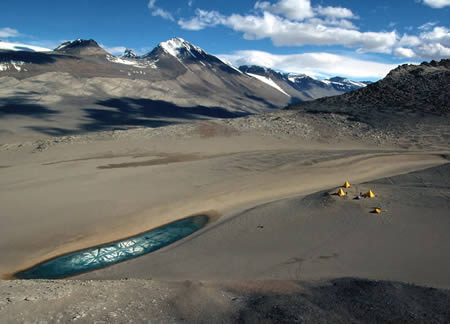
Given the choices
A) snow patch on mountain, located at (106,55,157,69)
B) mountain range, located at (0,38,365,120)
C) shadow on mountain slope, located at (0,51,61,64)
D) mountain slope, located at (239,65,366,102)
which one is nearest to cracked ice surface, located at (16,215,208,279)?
mountain range, located at (0,38,365,120)

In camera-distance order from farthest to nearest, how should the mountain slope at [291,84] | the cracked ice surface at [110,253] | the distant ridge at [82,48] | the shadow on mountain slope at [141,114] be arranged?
the mountain slope at [291,84], the distant ridge at [82,48], the shadow on mountain slope at [141,114], the cracked ice surface at [110,253]

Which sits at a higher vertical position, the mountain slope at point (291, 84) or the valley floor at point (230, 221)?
the mountain slope at point (291, 84)

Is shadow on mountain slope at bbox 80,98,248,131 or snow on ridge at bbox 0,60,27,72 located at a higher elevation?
snow on ridge at bbox 0,60,27,72

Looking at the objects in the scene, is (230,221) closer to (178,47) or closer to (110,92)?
(110,92)

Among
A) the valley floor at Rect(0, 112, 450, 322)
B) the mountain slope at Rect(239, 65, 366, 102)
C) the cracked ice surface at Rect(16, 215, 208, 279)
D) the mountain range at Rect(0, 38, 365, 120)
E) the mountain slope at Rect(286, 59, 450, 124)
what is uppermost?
the mountain slope at Rect(239, 65, 366, 102)

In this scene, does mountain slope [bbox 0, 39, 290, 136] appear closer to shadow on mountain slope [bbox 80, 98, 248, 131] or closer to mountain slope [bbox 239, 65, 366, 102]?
shadow on mountain slope [bbox 80, 98, 248, 131]

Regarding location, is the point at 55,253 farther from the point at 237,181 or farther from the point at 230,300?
the point at 237,181

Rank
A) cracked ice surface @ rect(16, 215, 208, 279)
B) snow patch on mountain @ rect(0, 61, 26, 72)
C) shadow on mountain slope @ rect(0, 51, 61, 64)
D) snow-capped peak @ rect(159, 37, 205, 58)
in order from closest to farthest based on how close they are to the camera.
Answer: cracked ice surface @ rect(16, 215, 208, 279), snow patch on mountain @ rect(0, 61, 26, 72), shadow on mountain slope @ rect(0, 51, 61, 64), snow-capped peak @ rect(159, 37, 205, 58)

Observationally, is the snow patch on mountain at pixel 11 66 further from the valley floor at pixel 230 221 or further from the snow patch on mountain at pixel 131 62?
the valley floor at pixel 230 221

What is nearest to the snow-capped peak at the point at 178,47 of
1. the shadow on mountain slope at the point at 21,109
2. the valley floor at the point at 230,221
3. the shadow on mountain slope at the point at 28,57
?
the shadow on mountain slope at the point at 28,57
